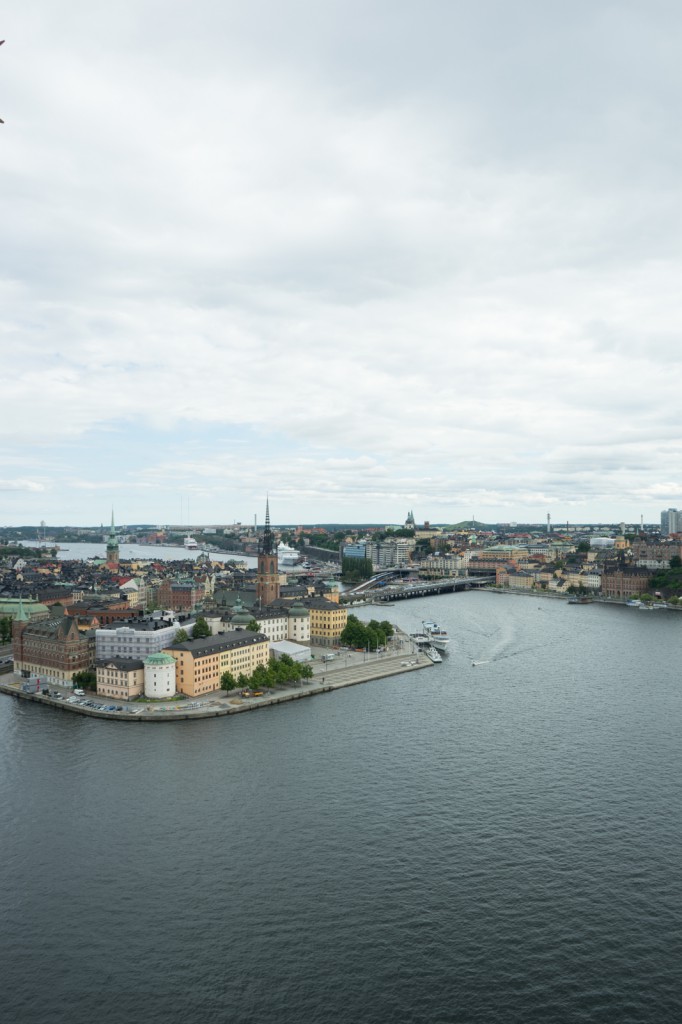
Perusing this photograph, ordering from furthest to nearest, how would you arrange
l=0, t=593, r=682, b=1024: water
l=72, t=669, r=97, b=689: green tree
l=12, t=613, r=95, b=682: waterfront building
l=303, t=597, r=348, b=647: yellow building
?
1. l=303, t=597, r=348, b=647: yellow building
2. l=12, t=613, r=95, b=682: waterfront building
3. l=72, t=669, r=97, b=689: green tree
4. l=0, t=593, r=682, b=1024: water

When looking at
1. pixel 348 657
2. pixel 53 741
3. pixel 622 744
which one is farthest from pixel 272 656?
pixel 622 744

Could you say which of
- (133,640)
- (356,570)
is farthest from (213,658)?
(356,570)

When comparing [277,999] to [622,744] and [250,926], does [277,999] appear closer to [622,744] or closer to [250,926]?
[250,926]

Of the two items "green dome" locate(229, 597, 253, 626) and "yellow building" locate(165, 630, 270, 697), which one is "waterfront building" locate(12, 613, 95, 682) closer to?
"yellow building" locate(165, 630, 270, 697)

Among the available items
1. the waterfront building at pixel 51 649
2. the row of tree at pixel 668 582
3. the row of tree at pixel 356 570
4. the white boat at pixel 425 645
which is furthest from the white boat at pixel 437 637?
the row of tree at pixel 356 570

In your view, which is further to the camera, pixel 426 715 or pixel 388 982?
pixel 426 715

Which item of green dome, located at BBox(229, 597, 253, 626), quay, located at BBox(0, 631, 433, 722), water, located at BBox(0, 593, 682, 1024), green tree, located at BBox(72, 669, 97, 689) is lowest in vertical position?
water, located at BBox(0, 593, 682, 1024)

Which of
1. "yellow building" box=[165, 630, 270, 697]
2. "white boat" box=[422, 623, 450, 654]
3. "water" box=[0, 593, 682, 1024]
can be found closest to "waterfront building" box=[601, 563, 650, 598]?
"white boat" box=[422, 623, 450, 654]

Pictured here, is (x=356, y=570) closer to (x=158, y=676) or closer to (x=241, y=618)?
(x=241, y=618)
